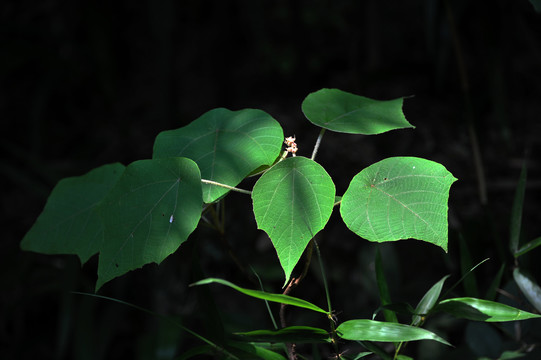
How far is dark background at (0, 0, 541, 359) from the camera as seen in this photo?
1308 millimetres

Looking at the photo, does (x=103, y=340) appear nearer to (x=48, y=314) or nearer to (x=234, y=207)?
(x=48, y=314)

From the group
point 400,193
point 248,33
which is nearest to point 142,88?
point 248,33

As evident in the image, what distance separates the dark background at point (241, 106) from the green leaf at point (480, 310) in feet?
1.27

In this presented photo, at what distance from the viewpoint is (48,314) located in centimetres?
162

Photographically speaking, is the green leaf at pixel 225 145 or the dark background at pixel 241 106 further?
the dark background at pixel 241 106

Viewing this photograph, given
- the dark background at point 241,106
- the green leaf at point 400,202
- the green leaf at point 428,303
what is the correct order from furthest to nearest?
the dark background at point 241,106, the green leaf at point 428,303, the green leaf at point 400,202

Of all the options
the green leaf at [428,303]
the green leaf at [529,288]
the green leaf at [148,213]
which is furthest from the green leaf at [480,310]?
the green leaf at [148,213]

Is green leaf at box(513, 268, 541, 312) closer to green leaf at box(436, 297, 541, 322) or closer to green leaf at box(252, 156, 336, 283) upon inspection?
green leaf at box(436, 297, 541, 322)

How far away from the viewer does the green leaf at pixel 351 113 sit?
1.53 feet

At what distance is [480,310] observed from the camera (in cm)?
44

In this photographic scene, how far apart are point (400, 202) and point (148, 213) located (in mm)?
216

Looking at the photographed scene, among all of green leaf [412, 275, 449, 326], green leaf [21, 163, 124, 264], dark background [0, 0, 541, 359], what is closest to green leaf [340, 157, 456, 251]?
green leaf [412, 275, 449, 326]

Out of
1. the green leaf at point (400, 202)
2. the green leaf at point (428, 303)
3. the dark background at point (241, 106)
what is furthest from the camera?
the dark background at point (241, 106)

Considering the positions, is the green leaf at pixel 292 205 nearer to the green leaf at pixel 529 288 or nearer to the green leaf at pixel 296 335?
the green leaf at pixel 296 335
